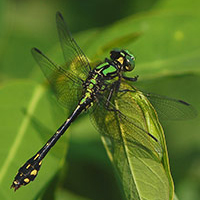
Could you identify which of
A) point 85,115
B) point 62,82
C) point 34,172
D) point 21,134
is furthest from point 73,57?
point 34,172

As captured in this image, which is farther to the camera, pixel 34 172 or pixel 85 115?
pixel 85 115

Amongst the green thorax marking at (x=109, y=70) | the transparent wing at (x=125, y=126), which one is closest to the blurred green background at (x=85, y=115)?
the green thorax marking at (x=109, y=70)

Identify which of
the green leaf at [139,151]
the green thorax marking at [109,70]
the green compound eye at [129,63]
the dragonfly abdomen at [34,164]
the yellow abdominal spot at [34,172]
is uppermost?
the green thorax marking at [109,70]

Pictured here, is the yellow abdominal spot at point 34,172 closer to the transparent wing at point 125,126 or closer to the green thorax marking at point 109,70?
the transparent wing at point 125,126

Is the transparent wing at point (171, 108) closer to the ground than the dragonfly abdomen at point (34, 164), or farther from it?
closer to the ground

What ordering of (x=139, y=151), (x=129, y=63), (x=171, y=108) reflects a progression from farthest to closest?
(x=129, y=63)
(x=171, y=108)
(x=139, y=151)

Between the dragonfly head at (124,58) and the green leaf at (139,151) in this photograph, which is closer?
the green leaf at (139,151)

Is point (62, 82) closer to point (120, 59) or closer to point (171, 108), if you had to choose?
point (120, 59)

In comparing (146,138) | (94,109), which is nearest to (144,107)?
(146,138)
